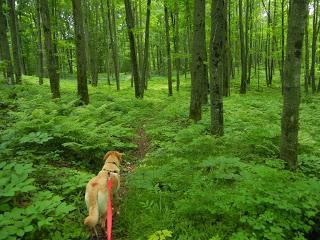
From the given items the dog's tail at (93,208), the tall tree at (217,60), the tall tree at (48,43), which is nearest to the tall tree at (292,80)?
the tall tree at (217,60)

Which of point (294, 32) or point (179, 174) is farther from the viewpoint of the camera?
point (179, 174)

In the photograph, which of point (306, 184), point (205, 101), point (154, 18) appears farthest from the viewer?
point (154, 18)

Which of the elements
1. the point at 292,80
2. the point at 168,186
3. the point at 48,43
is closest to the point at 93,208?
the point at 168,186

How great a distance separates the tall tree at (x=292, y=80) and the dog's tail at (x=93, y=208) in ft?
12.8

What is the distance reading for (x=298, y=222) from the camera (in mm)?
4453

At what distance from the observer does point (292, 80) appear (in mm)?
6074

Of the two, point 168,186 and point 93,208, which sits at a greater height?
point 93,208

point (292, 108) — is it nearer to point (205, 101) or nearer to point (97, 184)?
point (97, 184)

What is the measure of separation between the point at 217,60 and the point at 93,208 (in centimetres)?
569

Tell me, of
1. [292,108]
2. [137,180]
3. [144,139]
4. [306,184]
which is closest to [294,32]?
[292,108]

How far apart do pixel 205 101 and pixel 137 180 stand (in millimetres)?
11762

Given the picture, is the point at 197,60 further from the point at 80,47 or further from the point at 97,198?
the point at 97,198

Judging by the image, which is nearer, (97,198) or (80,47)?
(97,198)

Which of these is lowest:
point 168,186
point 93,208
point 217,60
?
point 168,186
